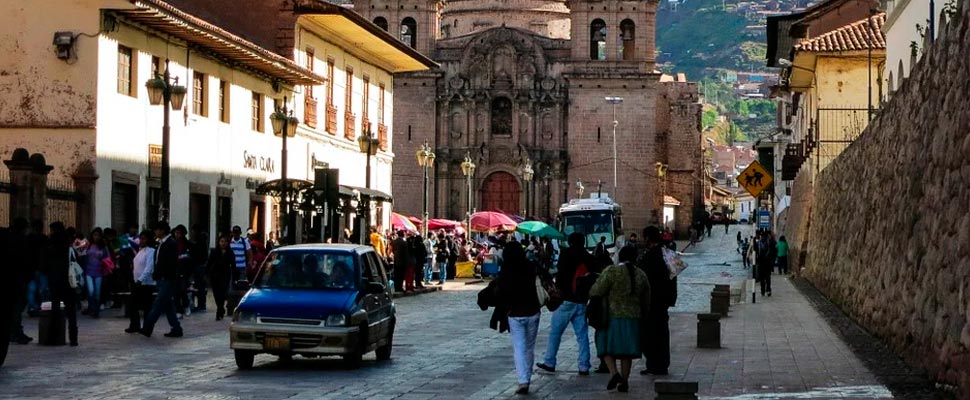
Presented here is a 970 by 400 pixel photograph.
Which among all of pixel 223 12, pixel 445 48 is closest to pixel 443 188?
pixel 445 48

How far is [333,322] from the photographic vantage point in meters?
17.9

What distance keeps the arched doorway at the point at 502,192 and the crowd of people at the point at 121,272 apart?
67099 mm

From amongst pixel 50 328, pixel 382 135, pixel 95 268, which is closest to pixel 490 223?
pixel 382 135

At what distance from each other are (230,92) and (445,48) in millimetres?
60446

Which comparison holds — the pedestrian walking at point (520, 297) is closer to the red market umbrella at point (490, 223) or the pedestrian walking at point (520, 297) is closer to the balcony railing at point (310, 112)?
the balcony railing at point (310, 112)

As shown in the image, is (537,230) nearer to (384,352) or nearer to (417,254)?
(417,254)

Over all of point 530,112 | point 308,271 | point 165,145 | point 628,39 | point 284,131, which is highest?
point 628,39

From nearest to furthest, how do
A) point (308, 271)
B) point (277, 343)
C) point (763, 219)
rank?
point (277, 343) < point (308, 271) < point (763, 219)

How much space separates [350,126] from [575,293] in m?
31.7

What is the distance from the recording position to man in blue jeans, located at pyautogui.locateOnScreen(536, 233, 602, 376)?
17781 mm

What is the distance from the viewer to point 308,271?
61.9 ft

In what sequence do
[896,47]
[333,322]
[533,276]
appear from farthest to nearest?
[896,47] → [333,322] → [533,276]

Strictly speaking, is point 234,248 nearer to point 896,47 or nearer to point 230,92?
point 230,92

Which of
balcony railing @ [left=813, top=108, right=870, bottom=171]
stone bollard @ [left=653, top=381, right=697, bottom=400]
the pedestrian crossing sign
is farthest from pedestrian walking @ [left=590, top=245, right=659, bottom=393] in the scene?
balcony railing @ [left=813, top=108, right=870, bottom=171]
